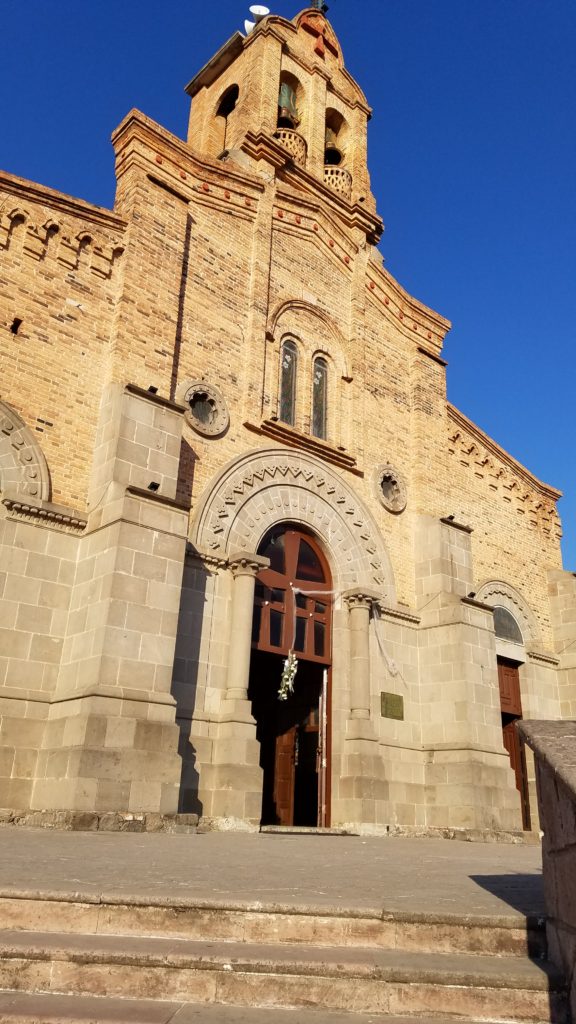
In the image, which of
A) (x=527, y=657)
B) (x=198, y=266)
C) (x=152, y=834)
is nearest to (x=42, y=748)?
(x=152, y=834)

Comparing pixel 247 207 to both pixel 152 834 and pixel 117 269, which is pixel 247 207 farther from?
pixel 152 834

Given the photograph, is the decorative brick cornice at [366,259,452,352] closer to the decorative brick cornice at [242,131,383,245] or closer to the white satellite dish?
the decorative brick cornice at [242,131,383,245]

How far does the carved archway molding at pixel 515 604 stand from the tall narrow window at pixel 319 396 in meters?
5.92

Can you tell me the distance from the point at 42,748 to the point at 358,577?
25.1 feet

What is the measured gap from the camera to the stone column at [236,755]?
1223 centimetres

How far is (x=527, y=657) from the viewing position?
20000 millimetres

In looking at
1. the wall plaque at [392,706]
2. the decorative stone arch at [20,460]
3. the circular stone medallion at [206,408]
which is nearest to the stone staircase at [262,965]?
the decorative stone arch at [20,460]

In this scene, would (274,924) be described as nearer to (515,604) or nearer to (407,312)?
(515,604)

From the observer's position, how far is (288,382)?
1720 cm

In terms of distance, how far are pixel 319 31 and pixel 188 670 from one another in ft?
65.9

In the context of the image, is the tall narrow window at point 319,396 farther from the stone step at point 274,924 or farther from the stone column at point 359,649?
the stone step at point 274,924

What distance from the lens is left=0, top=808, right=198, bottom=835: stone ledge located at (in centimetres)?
983

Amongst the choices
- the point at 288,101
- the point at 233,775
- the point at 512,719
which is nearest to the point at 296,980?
the point at 233,775

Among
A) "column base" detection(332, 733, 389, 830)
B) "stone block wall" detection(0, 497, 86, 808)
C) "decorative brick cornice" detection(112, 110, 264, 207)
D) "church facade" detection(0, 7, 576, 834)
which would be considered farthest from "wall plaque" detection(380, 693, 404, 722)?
"decorative brick cornice" detection(112, 110, 264, 207)
